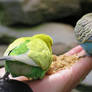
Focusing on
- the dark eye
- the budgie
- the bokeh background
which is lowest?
the dark eye

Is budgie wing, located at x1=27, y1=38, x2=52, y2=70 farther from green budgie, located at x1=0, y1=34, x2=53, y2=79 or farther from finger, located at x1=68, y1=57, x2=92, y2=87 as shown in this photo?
finger, located at x1=68, y1=57, x2=92, y2=87

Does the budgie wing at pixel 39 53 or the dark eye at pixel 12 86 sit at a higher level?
the budgie wing at pixel 39 53

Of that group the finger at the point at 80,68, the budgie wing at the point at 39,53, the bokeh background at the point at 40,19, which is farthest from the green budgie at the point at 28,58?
the bokeh background at the point at 40,19

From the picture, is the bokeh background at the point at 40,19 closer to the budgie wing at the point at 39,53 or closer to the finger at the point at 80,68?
the finger at the point at 80,68

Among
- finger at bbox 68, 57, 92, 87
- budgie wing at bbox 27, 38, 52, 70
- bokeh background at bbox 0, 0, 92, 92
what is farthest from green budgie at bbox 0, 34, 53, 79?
bokeh background at bbox 0, 0, 92, 92

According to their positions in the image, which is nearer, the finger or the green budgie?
the green budgie

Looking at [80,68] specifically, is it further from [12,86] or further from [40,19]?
[40,19]
